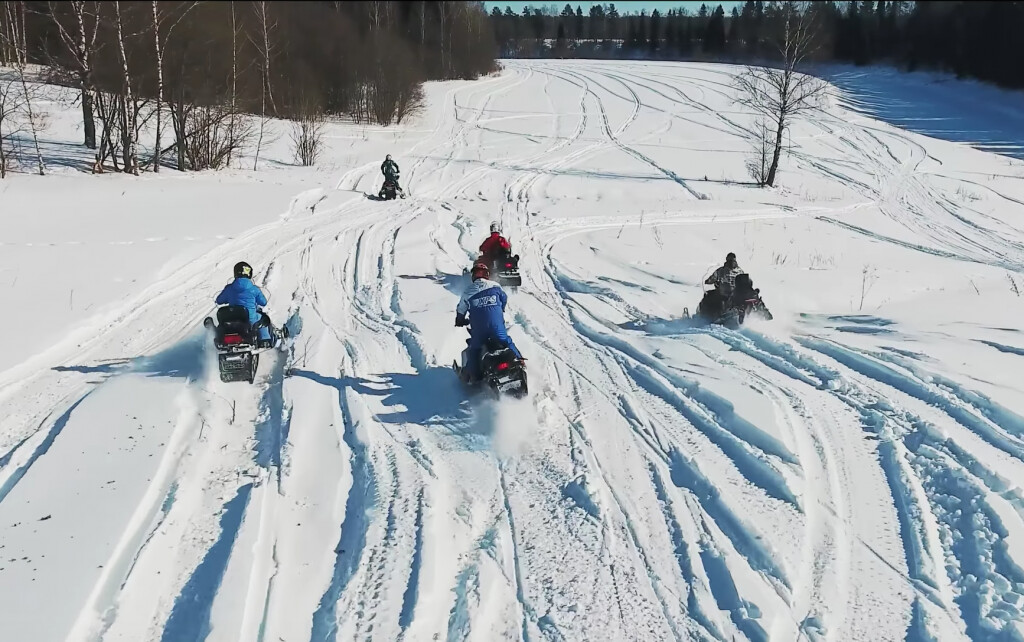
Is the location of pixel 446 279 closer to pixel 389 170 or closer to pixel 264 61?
pixel 389 170

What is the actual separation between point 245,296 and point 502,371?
3.34 m

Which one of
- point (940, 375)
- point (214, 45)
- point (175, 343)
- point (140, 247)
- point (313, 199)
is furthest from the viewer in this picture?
point (214, 45)

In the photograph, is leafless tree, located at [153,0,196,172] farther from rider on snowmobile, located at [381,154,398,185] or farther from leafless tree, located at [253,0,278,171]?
rider on snowmobile, located at [381,154,398,185]

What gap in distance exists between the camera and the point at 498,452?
6.48 meters

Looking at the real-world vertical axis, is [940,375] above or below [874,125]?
below

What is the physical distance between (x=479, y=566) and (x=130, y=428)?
3826 mm

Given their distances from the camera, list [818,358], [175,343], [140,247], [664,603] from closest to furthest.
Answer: [664,603] < [818,358] < [175,343] < [140,247]

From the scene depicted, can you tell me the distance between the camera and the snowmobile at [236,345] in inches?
312

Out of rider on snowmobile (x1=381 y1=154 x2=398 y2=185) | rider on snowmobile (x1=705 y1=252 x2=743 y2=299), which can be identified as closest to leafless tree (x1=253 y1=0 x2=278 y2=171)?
rider on snowmobile (x1=381 y1=154 x2=398 y2=185)

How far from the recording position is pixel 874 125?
41469mm

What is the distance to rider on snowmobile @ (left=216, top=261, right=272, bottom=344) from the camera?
8352mm

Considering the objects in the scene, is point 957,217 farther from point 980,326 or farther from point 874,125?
point 874,125

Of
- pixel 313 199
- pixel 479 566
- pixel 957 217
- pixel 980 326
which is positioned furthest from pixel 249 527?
pixel 957 217

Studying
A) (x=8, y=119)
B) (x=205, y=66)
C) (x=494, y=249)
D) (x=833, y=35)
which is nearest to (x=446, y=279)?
(x=494, y=249)
